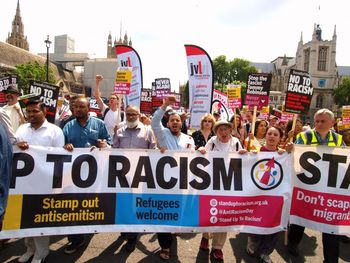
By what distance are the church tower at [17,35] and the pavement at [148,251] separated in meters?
102

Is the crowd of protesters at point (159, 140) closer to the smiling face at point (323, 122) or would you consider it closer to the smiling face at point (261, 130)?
the smiling face at point (323, 122)

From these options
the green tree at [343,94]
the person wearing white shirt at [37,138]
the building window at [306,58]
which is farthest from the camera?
the building window at [306,58]

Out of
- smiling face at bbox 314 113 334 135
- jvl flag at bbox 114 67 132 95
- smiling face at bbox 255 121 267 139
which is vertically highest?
jvl flag at bbox 114 67 132 95

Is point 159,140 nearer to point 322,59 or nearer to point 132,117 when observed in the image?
point 132,117

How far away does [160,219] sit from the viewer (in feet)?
13.8

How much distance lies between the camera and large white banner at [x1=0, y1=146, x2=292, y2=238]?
13.3ft

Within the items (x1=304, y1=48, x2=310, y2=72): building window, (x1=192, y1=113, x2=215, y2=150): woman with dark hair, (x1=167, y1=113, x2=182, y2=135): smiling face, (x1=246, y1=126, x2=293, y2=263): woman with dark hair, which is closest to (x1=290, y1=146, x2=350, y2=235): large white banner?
(x1=246, y1=126, x2=293, y2=263): woman with dark hair

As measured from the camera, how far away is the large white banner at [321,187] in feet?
13.9

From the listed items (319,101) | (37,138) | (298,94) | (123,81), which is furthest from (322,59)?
(37,138)

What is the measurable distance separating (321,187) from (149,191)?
2269 millimetres

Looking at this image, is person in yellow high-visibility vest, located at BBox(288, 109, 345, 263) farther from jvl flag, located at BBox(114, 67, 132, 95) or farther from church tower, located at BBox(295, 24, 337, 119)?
church tower, located at BBox(295, 24, 337, 119)

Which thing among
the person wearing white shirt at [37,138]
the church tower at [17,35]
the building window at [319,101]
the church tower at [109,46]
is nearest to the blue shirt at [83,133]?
the person wearing white shirt at [37,138]

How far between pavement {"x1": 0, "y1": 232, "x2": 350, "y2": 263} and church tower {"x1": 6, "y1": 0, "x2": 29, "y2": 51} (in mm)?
102144

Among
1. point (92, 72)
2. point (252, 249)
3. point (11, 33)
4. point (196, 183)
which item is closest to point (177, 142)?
point (196, 183)
